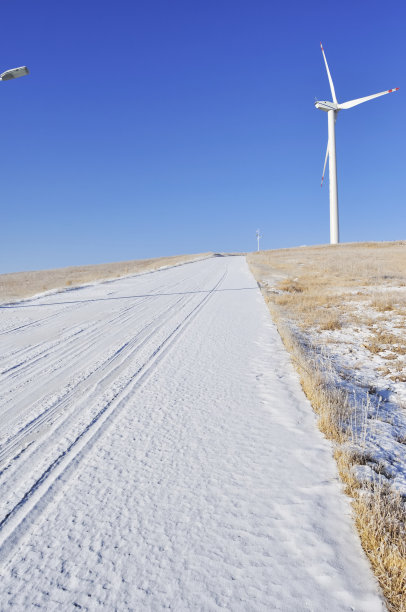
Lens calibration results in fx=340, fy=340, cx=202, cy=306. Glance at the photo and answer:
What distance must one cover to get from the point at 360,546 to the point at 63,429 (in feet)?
8.95

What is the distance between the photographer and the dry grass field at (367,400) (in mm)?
1973

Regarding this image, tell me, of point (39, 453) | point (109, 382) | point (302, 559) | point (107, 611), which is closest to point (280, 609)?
point (302, 559)

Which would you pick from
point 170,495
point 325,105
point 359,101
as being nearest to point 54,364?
point 170,495

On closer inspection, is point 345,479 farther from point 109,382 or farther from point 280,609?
point 109,382

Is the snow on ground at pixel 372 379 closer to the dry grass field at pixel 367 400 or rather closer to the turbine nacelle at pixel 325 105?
the dry grass field at pixel 367 400

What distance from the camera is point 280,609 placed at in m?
1.70

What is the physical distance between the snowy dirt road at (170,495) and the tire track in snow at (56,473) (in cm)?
1

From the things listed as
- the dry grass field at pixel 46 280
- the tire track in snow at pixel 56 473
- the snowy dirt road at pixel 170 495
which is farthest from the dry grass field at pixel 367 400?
the dry grass field at pixel 46 280

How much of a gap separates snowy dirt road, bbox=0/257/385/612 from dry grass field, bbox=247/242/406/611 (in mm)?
130

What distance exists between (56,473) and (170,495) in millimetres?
974

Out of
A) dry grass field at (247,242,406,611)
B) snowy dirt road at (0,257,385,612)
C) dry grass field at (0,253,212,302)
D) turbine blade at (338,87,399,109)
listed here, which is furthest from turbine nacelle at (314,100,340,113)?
snowy dirt road at (0,257,385,612)

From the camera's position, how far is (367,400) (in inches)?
169

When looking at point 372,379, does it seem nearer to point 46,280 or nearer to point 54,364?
point 54,364

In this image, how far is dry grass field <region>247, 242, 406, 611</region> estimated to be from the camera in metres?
1.97
